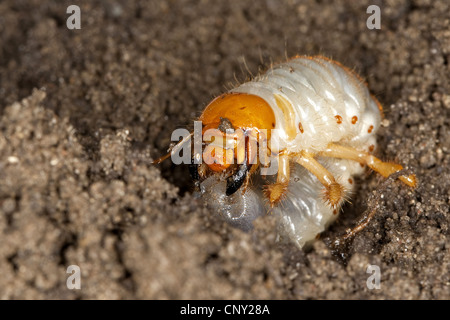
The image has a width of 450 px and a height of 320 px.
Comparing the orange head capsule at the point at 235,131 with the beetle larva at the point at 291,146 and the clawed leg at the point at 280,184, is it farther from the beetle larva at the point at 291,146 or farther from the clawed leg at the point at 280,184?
the clawed leg at the point at 280,184

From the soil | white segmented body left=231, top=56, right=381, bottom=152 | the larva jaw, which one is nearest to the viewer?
the soil

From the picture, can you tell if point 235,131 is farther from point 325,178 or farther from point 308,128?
point 325,178

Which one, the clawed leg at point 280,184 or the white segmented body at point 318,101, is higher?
the white segmented body at point 318,101

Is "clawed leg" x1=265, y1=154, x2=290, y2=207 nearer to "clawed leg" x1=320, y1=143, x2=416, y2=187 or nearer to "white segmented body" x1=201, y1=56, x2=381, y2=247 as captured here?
"white segmented body" x1=201, y1=56, x2=381, y2=247

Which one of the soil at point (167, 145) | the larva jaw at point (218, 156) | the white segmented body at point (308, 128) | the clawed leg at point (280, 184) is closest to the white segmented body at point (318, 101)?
the white segmented body at point (308, 128)

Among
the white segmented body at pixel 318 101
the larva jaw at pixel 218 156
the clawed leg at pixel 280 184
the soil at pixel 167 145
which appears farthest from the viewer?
the white segmented body at pixel 318 101

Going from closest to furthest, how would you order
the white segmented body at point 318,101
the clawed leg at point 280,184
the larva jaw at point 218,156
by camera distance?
the larva jaw at point 218,156 → the clawed leg at point 280,184 → the white segmented body at point 318,101

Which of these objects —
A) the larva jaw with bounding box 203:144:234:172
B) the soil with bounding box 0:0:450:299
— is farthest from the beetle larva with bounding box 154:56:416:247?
the soil with bounding box 0:0:450:299
